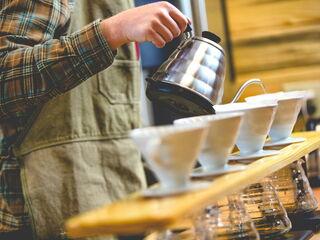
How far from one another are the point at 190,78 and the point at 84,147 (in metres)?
0.58

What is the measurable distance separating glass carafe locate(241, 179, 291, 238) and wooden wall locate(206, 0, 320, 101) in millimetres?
2304

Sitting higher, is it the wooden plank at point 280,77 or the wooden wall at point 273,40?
the wooden wall at point 273,40

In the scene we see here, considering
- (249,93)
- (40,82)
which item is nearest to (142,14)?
(40,82)

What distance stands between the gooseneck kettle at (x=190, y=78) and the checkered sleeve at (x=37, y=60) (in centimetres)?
22

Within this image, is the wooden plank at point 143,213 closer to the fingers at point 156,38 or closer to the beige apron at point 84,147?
the fingers at point 156,38

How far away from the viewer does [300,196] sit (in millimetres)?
1921

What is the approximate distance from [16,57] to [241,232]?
0.78 meters

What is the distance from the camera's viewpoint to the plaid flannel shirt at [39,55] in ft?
6.11

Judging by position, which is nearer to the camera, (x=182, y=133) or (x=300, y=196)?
(x=182, y=133)

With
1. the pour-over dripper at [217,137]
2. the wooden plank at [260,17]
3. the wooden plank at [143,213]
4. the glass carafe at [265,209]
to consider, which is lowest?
the glass carafe at [265,209]

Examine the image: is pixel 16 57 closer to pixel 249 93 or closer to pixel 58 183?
pixel 58 183

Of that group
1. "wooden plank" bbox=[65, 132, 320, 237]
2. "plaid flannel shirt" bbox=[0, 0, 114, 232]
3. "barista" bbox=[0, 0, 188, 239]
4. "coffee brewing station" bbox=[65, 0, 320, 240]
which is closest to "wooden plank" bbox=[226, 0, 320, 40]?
"coffee brewing station" bbox=[65, 0, 320, 240]

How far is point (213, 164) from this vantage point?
1425 millimetres

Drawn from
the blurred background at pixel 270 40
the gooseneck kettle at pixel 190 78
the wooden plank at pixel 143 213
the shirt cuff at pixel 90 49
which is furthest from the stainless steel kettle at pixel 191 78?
the blurred background at pixel 270 40
